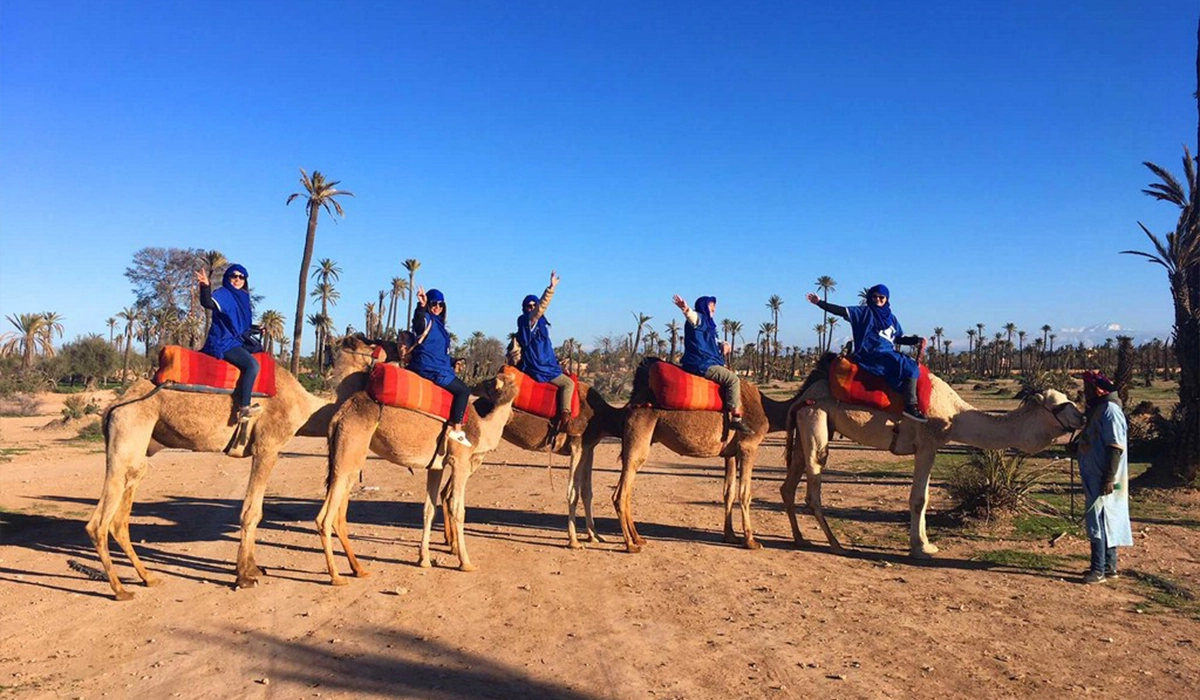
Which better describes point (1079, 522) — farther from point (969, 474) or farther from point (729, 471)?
point (729, 471)

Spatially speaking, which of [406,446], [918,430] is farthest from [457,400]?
[918,430]

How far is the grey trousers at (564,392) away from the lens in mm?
9297

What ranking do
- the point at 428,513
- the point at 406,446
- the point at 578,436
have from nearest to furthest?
the point at 406,446 < the point at 428,513 < the point at 578,436

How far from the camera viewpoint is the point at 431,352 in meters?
8.47

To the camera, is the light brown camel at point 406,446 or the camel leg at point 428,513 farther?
the camel leg at point 428,513

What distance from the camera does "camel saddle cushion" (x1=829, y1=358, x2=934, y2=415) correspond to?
8883mm

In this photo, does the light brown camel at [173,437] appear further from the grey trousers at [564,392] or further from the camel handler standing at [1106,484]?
the camel handler standing at [1106,484]

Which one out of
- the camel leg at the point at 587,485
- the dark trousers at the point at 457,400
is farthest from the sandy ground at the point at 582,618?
the dark trousers at the point at 457,400

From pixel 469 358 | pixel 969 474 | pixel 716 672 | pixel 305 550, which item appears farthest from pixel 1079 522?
pixel 469 358

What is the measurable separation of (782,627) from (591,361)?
5496 cm

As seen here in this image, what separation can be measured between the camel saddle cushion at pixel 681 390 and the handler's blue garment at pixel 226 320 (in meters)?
4.69

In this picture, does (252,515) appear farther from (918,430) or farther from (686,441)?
(918,430)

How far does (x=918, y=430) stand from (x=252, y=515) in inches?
299

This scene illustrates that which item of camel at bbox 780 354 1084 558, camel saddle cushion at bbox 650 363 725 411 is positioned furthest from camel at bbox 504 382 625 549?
camel at bbox 780 354 1084 558
